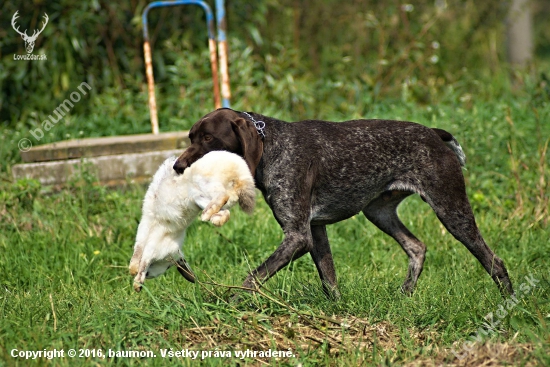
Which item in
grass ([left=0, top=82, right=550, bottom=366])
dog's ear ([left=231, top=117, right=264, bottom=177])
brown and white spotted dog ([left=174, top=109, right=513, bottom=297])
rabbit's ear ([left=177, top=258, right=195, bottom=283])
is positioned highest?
dog's ear ([left=231, top=117, right=264, bottom=177])

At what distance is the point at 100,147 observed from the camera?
6594 mm

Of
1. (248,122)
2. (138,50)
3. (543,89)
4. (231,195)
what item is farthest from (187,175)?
(138,50)

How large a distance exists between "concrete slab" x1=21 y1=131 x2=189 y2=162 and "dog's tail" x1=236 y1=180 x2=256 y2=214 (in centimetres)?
299

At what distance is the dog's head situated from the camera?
416 cm

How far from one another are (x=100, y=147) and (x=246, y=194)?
10.3 ft

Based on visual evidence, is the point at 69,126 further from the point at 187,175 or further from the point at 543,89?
the point at 543,89

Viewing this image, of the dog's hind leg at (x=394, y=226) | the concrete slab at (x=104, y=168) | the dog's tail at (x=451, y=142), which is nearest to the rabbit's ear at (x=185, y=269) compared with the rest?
the dog's hind leg at (x=394, y=226)

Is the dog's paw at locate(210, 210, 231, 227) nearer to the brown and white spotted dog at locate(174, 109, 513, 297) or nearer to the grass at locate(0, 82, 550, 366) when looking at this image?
the grass at locate(0, 82, 550, 366)

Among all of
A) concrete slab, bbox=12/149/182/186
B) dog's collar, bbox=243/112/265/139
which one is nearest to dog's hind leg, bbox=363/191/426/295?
dog's collar, bbox=243/112/265/139

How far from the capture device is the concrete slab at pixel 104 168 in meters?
6.49

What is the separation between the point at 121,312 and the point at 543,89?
5.45 m

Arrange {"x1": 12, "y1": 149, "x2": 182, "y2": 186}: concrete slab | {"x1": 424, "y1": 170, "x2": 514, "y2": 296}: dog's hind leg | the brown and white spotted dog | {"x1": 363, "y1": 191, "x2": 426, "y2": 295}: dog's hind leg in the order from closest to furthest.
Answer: the brown and white spotted dog < {"x1": 424, "y1": 170, "x2": 514, "y2": 296}: dog's hind leg < {"x1": 363, "y1": 191, "x2": 426, "y2": 295}: dog's hind leg < {"x1": 12, "y1": 149, "x2": 182, "y2": 186}: concrete slab

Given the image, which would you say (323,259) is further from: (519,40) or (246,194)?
(519,40)

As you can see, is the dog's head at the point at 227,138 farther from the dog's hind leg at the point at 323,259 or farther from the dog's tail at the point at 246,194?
the dog's hind leg at the point at 323,259
